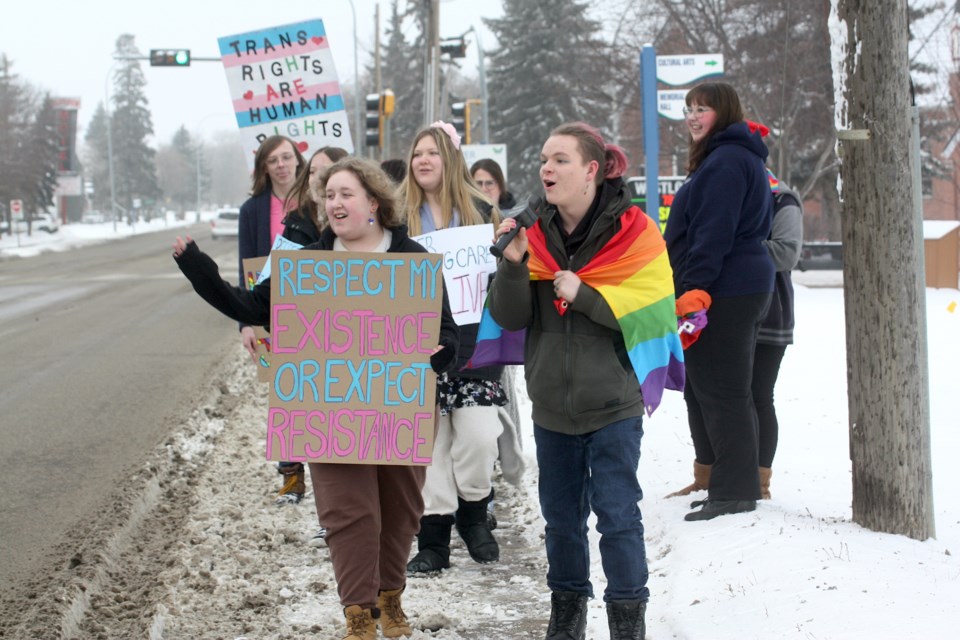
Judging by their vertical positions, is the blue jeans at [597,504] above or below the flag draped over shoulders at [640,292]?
below

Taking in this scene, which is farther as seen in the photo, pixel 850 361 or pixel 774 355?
pixel 774 355

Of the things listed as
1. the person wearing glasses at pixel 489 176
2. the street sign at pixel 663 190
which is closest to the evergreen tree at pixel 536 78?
the street sign at pixel 663 190

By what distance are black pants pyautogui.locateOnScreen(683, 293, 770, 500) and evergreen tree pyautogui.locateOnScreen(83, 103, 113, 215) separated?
4351 inches

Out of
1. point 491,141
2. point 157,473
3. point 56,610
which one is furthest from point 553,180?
point 491,141

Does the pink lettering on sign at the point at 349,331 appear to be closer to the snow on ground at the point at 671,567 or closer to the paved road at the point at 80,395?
the snow on ground at the point at 671,567

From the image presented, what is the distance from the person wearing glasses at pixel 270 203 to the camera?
269 inches

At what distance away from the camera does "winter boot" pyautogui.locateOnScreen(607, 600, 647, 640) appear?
4.19m

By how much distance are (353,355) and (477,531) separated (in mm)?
1695

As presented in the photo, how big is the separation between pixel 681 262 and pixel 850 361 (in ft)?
3.29

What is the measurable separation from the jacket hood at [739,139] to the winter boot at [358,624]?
8.97 feet

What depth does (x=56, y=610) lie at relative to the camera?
487 centimetres

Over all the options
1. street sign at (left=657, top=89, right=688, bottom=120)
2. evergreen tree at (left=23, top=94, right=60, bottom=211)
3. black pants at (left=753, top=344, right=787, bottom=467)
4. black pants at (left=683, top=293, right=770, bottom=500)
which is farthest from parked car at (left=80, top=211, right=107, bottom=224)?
black pants at (left=683, top=293, right=770, bottom=500)

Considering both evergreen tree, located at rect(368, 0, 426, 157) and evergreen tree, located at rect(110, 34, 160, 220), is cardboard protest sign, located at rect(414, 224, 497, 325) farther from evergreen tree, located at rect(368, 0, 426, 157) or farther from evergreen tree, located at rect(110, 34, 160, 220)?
evergreen tree, located at rect(110, 34, 160, 220)

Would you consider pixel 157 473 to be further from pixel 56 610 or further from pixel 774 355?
pixel 774 355
